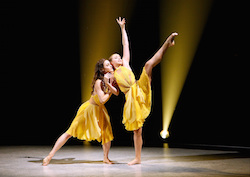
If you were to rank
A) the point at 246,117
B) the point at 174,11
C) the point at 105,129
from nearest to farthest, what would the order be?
1. the point at 105,129
2. the point at 246,117
3. the point at 174,11

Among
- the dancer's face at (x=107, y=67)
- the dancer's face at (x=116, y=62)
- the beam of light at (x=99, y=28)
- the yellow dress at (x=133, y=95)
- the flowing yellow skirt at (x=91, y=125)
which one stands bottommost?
the flowing yellow skirt at (x=91, y=125)

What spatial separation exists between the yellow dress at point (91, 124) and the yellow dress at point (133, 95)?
0.28 m

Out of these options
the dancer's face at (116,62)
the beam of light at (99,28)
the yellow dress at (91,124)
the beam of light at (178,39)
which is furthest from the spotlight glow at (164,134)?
the dancer's face at (116,62)

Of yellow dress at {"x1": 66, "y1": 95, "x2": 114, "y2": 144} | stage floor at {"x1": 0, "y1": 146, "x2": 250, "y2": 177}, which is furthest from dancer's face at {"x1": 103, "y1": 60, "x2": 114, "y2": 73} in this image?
stage floor at {"x1": 0, "y1": 146, "x2": 250, "y2": 177}

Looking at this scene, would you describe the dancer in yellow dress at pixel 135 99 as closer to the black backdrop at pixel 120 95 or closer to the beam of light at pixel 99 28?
the black backdrop at pixel 120 95

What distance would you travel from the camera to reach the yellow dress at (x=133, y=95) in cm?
354

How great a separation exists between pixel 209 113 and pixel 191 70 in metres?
0.73

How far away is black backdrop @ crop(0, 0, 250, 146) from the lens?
5.25 metres

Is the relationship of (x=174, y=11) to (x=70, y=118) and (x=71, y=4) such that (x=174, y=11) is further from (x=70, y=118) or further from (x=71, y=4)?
(x=70, y=118)

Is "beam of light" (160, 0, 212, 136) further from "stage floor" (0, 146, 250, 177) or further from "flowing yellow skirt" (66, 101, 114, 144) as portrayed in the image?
"flowing yellow skirt" (66, 101, 114, 144)

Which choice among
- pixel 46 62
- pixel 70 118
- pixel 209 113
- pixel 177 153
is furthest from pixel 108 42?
pixel 177 153

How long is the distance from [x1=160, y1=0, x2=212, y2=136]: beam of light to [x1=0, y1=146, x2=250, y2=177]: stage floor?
1077 mm

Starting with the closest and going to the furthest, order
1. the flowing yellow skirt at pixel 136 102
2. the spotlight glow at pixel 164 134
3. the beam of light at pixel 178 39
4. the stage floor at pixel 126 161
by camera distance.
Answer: the stage floor at pixel 126 161 → the flowing yellow skirt at pixel 136 102 → the beam of light at pixel 178 39 → the spotlight glow at pixel 164 134

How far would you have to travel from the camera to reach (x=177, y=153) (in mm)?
4496
